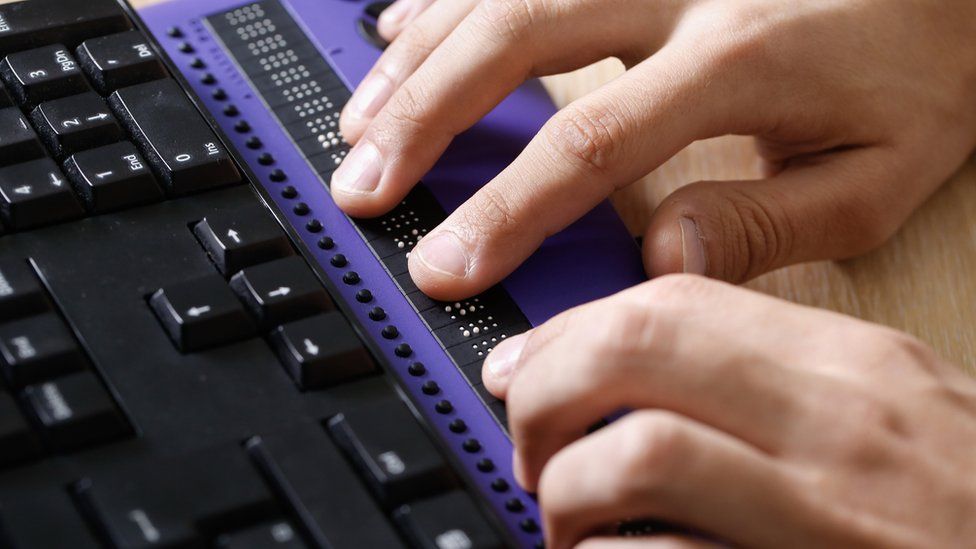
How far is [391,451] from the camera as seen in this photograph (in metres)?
0.45

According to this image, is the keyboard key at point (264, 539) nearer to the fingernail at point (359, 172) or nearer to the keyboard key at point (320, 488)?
the keyboard key at point (320, 488)

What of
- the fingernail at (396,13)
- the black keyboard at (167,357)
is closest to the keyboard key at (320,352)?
the black keyboard at (167,357)

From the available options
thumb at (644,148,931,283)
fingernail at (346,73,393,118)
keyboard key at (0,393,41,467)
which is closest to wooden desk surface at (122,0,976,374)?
thumb at (644,148,931,283)

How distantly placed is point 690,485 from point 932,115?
1.37 ft

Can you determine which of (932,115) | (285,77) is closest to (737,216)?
(932,115)

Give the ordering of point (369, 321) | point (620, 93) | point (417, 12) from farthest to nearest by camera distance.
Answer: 1. point (417, 12)
2. point (620, 93)
3. point (369, 321)

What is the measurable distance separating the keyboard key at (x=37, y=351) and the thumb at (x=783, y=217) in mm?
305

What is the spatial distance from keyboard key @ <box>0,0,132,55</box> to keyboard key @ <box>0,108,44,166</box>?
0.07 meters

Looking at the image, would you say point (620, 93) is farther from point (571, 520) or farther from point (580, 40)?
point (571, 520)

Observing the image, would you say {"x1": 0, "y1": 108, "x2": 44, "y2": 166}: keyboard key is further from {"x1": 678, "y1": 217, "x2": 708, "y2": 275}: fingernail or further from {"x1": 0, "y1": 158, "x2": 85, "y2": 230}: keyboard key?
{"x1": 678, "y1": 217, "x2": 708, "y2": 275}: fingernail

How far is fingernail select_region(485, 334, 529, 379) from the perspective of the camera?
1.68 feet

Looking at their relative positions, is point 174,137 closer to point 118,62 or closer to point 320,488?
point 118,62

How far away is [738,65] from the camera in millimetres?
663

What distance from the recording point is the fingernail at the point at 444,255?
553 millimetres
